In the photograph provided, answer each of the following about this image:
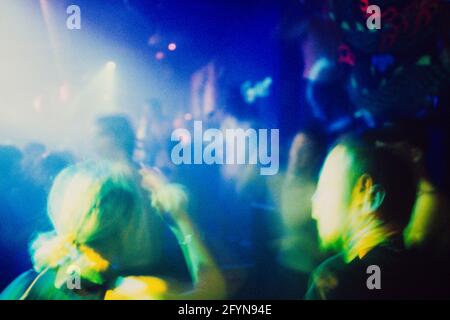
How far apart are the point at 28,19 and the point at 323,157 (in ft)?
5.84

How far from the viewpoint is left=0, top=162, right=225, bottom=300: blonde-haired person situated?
3.31 metres

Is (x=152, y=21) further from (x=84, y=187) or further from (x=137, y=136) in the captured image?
(x=84, y=187)

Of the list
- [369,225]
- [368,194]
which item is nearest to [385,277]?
[369,225]

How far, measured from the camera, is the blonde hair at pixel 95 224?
10.9 feet

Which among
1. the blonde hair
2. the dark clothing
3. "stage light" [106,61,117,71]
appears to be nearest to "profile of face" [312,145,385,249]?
the dark clothing

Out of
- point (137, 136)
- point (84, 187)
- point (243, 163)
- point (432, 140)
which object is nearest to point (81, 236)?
point (84, 187)

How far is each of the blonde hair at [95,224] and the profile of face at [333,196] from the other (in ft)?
3.01

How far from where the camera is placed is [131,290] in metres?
3.33

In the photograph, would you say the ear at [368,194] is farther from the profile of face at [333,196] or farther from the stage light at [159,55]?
the stage light at [159,55]

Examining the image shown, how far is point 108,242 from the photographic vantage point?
3314 mm

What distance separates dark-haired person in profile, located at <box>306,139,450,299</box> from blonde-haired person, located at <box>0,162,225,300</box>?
0.67 meters

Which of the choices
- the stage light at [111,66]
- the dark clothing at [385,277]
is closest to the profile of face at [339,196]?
the dark clothing at [385,277]

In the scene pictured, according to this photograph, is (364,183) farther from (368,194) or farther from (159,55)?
(159,55)

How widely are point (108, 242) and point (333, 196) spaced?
4.10 ft
